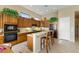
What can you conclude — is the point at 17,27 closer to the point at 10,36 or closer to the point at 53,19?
the point at 10,36

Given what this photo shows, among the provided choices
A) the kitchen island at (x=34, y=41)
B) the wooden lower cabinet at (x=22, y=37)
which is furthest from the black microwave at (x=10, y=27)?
the kitchen island at (x=34, y=41)

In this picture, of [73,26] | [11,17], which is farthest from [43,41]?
[73,26]

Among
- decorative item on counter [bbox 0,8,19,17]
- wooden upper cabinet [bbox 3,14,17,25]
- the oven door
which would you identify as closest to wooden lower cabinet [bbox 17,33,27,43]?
the oven door

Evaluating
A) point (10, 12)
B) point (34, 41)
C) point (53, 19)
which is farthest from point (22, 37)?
point (53, 19)

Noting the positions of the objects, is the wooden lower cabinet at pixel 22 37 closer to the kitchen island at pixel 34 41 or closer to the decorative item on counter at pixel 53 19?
the kitchen island at pixel 34 41

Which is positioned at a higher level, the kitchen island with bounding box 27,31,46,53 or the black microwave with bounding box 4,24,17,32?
the black microwave with bounding box 4,24,17,32

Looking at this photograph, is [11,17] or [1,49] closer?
[1,49]

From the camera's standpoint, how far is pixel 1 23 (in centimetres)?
207

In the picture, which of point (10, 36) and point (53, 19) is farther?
point (53, 19)

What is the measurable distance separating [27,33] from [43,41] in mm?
912

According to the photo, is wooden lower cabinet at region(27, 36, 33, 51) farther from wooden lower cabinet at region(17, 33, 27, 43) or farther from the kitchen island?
wooden lower cabinet at region(17, 33, 27, 43)

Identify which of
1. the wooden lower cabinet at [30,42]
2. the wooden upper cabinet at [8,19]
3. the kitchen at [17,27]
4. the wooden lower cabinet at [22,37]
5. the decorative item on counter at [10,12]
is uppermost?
the decorative item on counter at [10,12]

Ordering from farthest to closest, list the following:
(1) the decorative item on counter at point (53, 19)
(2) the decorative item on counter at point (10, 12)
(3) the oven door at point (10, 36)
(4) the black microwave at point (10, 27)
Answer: (1) the decorative item on counter at point (53, 19), (3) the oven door at point (10, 36), (4) the black microwave at point (10, 27), (2) the decorative item on counter at point (10, 12)
